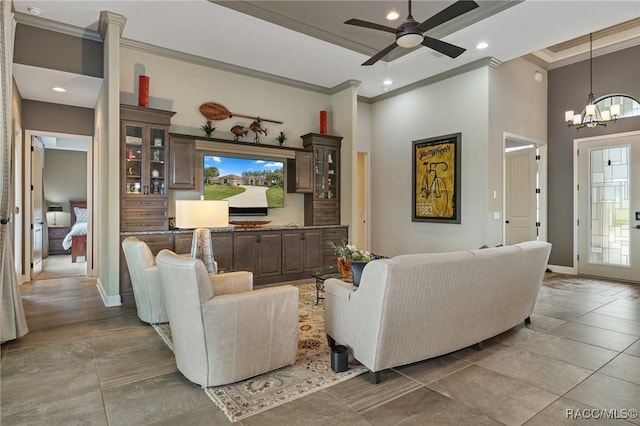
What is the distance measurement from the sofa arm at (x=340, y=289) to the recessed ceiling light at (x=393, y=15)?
11.7ft

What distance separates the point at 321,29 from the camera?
4.73 meters

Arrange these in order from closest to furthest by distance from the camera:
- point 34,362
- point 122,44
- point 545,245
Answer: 1. point 34,362
2. point 545,245
3. point 122,44

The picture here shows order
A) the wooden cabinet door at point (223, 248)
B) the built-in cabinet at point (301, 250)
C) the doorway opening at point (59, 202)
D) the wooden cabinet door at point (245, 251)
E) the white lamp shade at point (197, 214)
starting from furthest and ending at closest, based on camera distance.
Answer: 1. the doorway opening at point (59, 202)
2. the built-in cabinet at point (301, 250)
3. the wooden cabinet door at point (245, 251)
4. the wooden cabinet door at point (223, 248)
5. the white lamp shade at point (197, 214)

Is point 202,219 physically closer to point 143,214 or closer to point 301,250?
point 143,214

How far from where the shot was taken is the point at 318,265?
5918mm

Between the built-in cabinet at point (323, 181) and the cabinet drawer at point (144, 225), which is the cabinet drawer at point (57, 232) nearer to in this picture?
the cabinet drawer at point (144, 225)

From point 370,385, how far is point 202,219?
2.05 metres

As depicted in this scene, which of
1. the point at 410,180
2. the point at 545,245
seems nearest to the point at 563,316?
the point at 545,245

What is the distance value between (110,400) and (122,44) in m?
4.41

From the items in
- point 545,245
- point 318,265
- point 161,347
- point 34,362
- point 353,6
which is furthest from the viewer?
point 318,265

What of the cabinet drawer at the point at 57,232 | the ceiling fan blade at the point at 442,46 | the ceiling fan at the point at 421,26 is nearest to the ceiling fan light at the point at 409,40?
the ceiling fan at the point at 421,26

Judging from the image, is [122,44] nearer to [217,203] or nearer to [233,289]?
[217,203]

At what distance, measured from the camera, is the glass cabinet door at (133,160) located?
14.7ft

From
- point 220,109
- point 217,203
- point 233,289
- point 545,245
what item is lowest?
point 233,289
